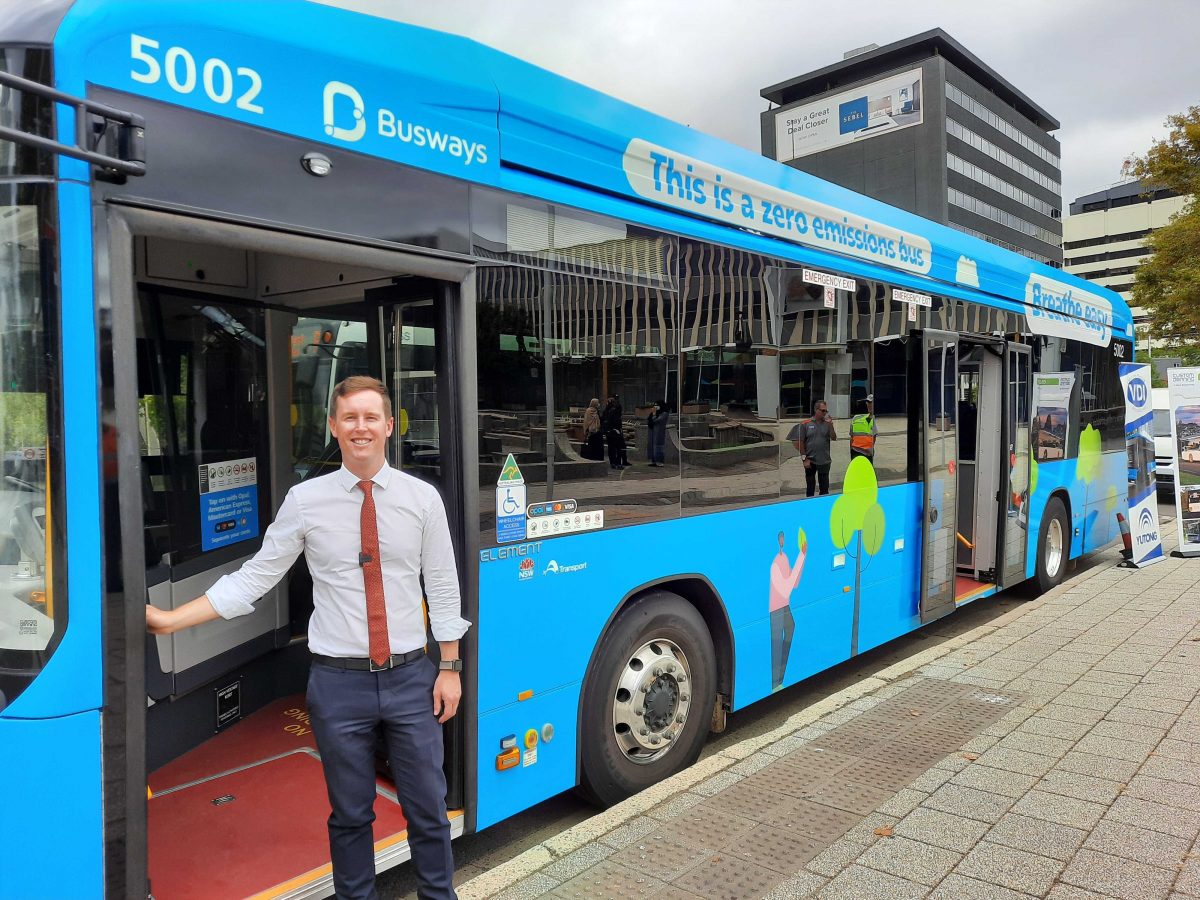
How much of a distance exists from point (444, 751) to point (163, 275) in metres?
2.50

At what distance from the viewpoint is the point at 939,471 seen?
251 inches

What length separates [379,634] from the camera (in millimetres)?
2557

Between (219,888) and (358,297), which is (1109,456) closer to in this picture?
(358,297)

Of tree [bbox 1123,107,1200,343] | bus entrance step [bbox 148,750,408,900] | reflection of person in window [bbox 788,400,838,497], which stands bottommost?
bus entrance step [bbox 148,750,408,900]

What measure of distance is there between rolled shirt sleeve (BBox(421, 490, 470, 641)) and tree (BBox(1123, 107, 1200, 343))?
74.6ft

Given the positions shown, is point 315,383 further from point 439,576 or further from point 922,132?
point 922,132

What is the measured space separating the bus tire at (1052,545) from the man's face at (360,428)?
752 centimetres

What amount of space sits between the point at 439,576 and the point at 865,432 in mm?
3643

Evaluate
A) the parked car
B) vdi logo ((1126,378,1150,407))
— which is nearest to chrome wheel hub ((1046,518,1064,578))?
vdi logo ((1126,378,1150,407))

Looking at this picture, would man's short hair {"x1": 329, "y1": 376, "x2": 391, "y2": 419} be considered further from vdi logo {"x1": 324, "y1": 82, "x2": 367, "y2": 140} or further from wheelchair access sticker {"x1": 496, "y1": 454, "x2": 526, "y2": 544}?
vdi logo {"x1": 324, "y1": 82, "x2": 367, "y2": 140}

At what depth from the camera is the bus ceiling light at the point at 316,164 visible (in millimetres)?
2691

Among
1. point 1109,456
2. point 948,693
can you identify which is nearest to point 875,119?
point 1109,456

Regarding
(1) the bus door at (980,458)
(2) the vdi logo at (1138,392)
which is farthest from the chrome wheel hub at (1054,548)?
(2) the vdi logo at (1138,392)

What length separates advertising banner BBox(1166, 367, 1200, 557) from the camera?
10391 millimetres
